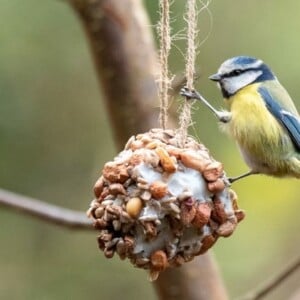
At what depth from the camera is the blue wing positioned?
109 cm

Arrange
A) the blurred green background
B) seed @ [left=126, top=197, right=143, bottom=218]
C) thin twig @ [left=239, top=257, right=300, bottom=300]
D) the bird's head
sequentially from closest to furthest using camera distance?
1. seed @ [left=126, top=197, right=143, bottom=218]
2. the bird's head
3. thin twig @ [left=239, top=257, right=300, bottom=300]
4. the blurred green background

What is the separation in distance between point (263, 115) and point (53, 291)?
1.19 meters

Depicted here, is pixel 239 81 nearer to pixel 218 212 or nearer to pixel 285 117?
pixel 285 117

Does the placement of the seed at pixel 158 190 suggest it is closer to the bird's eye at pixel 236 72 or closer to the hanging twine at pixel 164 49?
the hanging twine at pixel 164 49

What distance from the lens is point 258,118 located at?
1.10 meters

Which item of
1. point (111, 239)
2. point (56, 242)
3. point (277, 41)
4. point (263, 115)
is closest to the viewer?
point (111, 239)

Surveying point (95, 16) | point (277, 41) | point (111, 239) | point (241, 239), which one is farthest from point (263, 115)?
point (241, 239)

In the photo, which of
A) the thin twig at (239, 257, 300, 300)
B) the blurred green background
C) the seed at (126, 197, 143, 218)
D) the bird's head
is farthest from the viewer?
the blurred green background

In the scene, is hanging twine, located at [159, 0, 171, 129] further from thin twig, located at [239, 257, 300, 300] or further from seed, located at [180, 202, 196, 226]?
thin twig, located at [239, 257, 300, 300]

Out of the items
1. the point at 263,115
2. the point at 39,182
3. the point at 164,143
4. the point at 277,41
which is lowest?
the point at 39,182

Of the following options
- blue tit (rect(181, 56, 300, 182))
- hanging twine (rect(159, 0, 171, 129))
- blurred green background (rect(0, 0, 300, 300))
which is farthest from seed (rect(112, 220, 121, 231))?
blurred green background (rect(0, 0, 300, 300))

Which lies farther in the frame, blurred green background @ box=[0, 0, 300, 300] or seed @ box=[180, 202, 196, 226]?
blurred green background @ box=[0, 0, 300, 300]

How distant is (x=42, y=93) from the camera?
2088mm

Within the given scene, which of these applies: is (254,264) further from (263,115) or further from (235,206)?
(235,206)
